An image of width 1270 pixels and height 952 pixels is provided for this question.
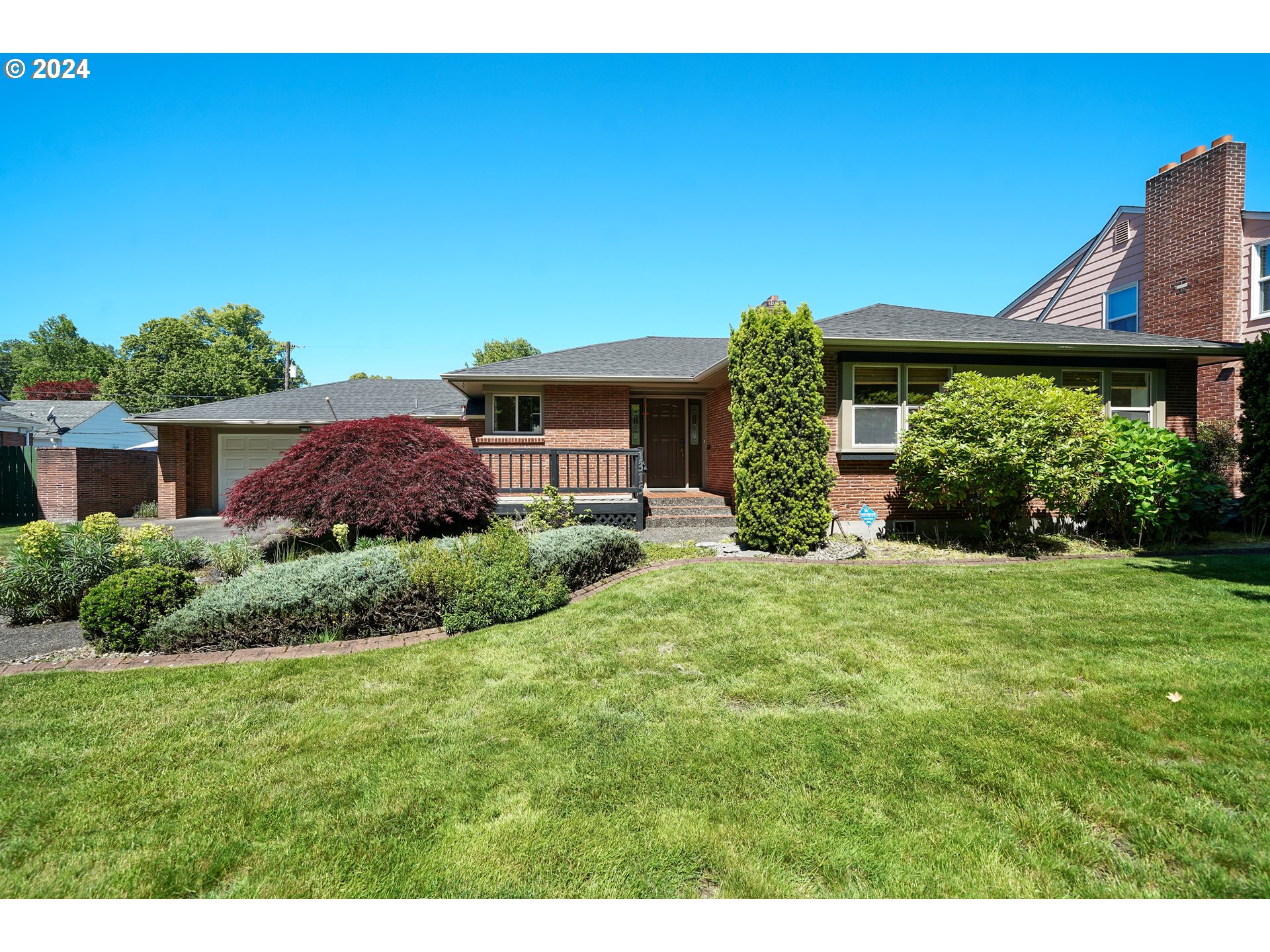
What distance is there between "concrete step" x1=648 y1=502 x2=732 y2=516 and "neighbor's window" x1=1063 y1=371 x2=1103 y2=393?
21.9ft

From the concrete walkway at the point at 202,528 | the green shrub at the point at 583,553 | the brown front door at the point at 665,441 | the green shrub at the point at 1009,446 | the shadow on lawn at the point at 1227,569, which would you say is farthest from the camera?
the brown front door at the point at 665,441

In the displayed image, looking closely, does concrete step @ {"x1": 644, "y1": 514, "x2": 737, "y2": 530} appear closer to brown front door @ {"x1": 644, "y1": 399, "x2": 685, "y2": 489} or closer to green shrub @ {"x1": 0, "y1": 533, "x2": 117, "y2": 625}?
brown front door @ {"x1": 644, "y1": 399, "x2": 685, "y2": 489}

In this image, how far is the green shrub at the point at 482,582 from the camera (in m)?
5.61

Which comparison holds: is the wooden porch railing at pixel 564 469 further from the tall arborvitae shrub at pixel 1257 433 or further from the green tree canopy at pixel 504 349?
the green tree canopy at pixel 504 349

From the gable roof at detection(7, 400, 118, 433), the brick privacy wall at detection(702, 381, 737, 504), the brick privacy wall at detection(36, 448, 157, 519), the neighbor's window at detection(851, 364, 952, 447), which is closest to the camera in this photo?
the neighbor's window at detection(851, 364, 952, 447)

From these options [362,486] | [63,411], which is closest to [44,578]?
[362,486]

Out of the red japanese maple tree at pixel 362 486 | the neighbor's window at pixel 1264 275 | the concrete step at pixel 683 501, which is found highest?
the neighbor's window at pixel 1264 275

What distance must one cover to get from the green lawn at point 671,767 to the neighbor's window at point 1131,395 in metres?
7.52

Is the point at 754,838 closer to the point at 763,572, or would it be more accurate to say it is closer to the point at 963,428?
the point at 763,572

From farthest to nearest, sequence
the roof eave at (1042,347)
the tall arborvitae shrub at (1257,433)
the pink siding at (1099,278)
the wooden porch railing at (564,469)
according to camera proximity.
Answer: the pink siding at (1099,278) < the wooden porch railing at (564,469) < the roof eave at (1042,347) < the tall arborvitae shrub at (1257,433)

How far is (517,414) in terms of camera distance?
14.6 metres

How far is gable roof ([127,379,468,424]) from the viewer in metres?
15.8

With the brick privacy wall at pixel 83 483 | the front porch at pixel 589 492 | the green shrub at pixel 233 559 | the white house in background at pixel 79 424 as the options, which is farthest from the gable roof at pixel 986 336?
the white house in background at pixel 79 424

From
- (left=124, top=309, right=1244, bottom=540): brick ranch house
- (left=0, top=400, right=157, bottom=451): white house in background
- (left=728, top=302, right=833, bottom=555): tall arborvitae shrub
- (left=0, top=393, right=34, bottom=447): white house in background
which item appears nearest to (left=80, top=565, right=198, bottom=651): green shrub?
(left=124, top=309, right=1244, bottom=540): brick ranch house
